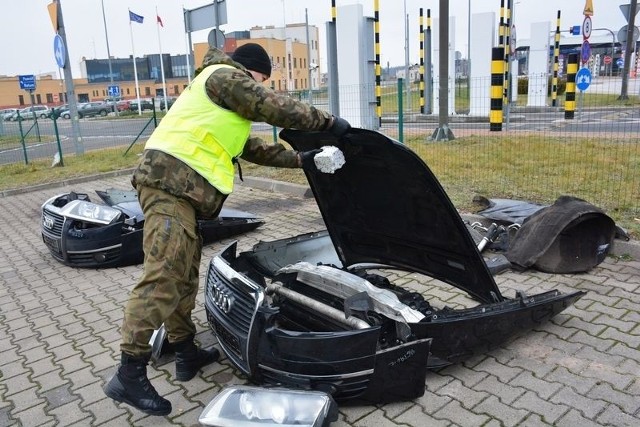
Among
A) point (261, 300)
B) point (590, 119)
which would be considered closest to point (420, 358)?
point (261, 300)

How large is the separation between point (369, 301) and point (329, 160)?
2.51 feet

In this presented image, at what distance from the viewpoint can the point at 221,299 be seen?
117 inches

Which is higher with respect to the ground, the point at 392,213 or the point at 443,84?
the point at 443,84

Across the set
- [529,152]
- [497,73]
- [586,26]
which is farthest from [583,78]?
[529,152]

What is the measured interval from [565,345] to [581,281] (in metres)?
1.18

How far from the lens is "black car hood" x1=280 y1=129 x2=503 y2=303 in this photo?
2826mm

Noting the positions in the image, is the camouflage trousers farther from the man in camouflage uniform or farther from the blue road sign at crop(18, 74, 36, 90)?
the blue road sign at crop(18, 74, 36, 90)

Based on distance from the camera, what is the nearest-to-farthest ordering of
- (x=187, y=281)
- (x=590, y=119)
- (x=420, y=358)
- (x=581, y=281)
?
(x=420, y=358) → (x=187, y=281) → (x=581, y=281) → (x=590, y=119)

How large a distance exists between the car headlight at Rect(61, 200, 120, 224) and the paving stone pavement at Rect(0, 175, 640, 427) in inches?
21.7

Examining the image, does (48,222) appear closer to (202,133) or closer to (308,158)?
(202,133)

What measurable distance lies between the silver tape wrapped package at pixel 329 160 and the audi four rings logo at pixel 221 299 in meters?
0.85

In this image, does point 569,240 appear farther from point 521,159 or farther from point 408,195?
point 521,159

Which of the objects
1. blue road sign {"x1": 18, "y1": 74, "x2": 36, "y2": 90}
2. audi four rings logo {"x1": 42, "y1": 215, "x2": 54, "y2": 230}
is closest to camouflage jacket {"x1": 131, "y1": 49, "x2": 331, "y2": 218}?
audi four rings logo {"x1": 42, "y1": 215, "x2": 54, "y2": 230}

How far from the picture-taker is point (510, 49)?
14906 mm
